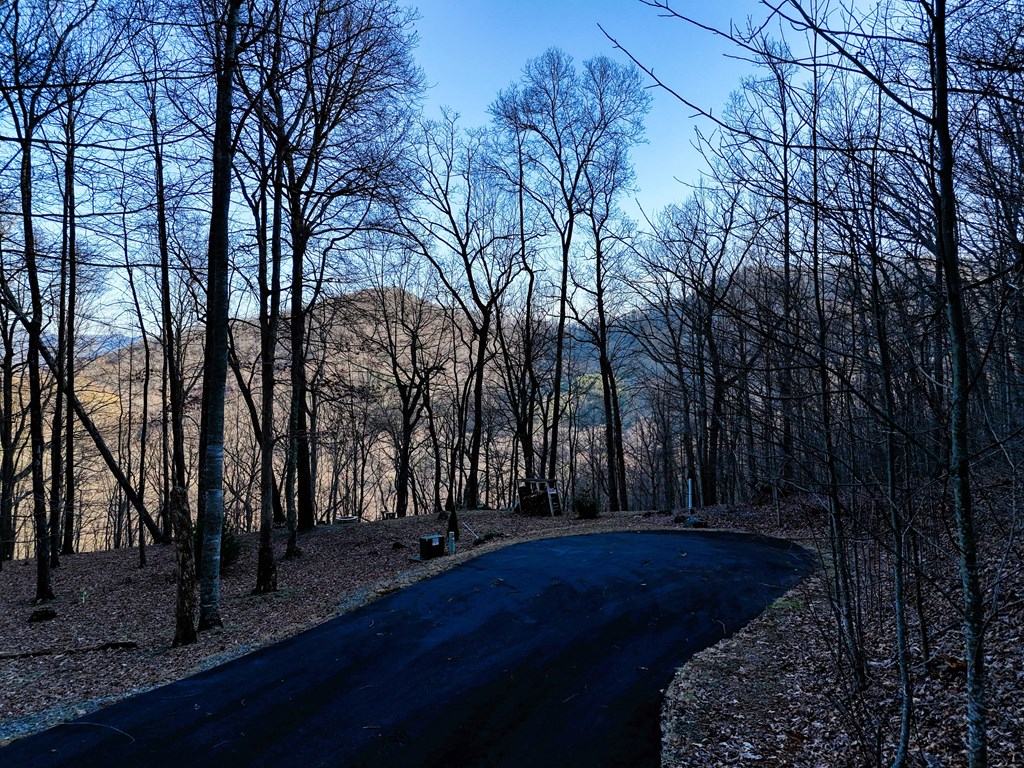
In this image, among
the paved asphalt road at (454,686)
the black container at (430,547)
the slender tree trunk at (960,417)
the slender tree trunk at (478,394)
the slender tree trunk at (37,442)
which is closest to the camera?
the slender tree trunk at (960,417)

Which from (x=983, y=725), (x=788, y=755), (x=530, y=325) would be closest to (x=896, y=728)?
(x=788, y=755)

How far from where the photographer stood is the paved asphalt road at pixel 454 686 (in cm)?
478

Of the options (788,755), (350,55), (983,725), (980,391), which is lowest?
(788,755)

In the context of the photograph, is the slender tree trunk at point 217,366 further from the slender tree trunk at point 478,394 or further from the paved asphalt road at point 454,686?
the slender tree trunk at point 478,394

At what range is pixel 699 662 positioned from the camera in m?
6.37

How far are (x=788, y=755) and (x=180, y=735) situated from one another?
5.06 m

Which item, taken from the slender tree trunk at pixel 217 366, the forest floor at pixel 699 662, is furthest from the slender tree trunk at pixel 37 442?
the slender tree trunk at pixel 217 366

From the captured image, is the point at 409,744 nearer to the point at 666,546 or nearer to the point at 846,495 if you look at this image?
the point at 846,495

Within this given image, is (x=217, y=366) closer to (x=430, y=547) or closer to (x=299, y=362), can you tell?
(x=299, y=362)

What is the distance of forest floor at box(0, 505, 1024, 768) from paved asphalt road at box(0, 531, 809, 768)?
17.9 inches

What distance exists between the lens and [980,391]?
12.2 feet

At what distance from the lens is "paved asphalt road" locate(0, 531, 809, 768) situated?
4.78m

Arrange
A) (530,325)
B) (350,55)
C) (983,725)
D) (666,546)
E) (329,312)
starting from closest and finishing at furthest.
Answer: (983,725) → (350,55) → (666,546) → (329,312) → (530,325)

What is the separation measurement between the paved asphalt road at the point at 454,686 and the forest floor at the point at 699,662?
1.49 ft
